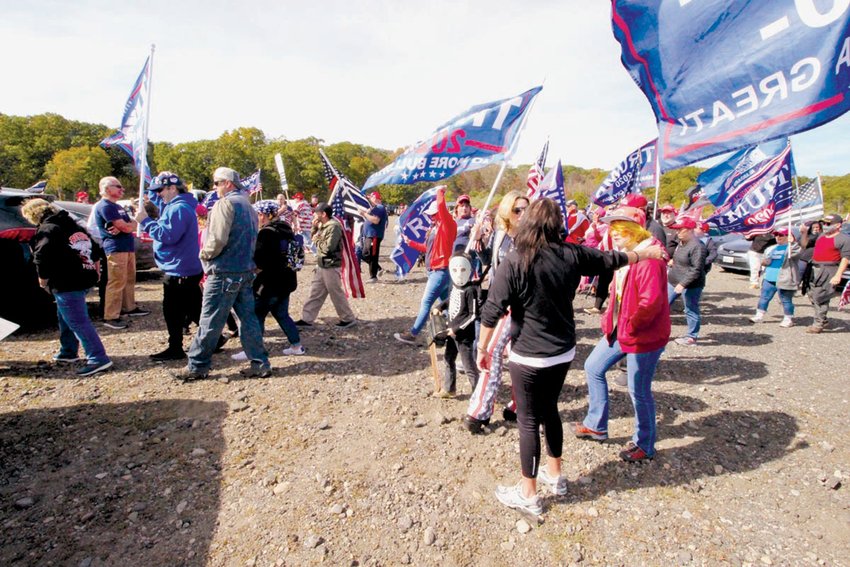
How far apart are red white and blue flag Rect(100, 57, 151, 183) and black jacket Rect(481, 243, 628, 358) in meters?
5.19

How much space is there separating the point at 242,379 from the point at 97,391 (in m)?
1.30

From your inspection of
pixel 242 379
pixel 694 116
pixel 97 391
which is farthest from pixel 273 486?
pixel 694 116

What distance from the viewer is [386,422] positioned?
384cm

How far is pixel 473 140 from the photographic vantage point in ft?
15.7

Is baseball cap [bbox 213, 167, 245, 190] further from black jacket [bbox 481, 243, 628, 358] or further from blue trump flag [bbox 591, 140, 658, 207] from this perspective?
blue trump flag [bbox 591, 140, 658, 207]

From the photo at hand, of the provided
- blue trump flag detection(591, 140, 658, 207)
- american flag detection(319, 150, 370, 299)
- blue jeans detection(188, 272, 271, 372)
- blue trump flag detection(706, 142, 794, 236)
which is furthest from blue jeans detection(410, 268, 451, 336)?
blue trump flag detection(706, 142, 794, 236)

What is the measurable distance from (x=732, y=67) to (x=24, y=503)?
15.6ft

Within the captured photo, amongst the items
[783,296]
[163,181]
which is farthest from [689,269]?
[163,181]

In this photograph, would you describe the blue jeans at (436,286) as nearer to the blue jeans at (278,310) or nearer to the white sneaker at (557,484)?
the blue jeans at (278,310)

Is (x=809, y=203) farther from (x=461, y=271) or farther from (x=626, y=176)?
(x=461, y=271)

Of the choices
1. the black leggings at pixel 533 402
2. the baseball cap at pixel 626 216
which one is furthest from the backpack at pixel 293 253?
the baseball cap at pixel 626 216

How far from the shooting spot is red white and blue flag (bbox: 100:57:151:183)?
5.72 metres

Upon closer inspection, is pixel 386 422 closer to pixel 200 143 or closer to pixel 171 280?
pixel 171 280

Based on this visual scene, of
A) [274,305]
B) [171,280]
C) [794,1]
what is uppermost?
[794,1]
